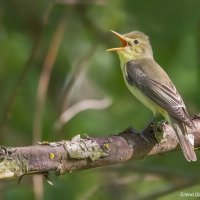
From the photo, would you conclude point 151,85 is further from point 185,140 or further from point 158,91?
point 185,140

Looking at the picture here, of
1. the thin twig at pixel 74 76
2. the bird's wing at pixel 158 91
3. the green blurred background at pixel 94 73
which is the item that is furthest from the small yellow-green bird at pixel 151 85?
the thin twig at pixel 74 76

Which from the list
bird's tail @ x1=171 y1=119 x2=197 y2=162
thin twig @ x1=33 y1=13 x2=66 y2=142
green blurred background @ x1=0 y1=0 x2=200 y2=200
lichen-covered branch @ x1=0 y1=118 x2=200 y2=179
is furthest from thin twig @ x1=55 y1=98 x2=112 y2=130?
lichen-covered branch @ x1=0 y1=118 x2=200 y2=179

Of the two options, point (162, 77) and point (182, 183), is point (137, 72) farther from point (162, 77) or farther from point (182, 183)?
point (182, 183)

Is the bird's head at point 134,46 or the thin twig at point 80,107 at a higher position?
the bird's head at point 134,46

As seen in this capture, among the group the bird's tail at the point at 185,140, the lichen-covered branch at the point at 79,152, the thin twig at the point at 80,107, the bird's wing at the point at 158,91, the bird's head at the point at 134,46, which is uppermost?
the bird's head at the point at 134,46

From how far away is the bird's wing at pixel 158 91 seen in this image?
Result: 16.3 ft

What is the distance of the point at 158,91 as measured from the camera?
534cm

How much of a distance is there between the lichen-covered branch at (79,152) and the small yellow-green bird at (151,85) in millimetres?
194

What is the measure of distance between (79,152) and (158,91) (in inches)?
68.5

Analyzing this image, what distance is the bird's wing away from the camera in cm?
495

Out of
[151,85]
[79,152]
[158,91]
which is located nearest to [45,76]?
[151,85]

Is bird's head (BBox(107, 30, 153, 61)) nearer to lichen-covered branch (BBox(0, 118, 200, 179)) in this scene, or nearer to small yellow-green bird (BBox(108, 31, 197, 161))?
small yellow-green bird (BBox(108, 31, 197, 161))

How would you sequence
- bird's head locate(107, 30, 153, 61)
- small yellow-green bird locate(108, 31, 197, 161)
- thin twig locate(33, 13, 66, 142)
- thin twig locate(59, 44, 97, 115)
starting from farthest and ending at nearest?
1. thin twig locate(59, 44, 97, 115)
2. bird's head locate(107, 30, 153, 61)
3. thin twig locate(33, 13, 66, 142)
4. small yellow-green bird locate(108, 31, 197, 161)

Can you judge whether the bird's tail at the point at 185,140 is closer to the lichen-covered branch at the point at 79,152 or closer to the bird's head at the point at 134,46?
the lichen-covered branch at the point at 79,152
